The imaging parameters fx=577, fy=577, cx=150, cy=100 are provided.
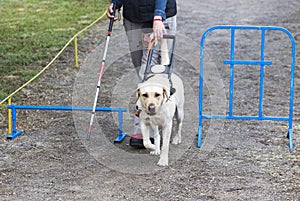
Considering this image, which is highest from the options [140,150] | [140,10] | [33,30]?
[140,10]

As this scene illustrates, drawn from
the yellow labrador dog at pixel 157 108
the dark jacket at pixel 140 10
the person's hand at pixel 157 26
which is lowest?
the yellow labrador dog at pixel 157 108

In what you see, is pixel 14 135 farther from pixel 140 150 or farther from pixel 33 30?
pixel 33 30

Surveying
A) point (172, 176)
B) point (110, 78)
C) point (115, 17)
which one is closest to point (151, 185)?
point (172, 176)

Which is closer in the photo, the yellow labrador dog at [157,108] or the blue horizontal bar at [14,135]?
the yellow labrador dog at [157,108]

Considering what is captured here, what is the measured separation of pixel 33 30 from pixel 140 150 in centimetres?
718

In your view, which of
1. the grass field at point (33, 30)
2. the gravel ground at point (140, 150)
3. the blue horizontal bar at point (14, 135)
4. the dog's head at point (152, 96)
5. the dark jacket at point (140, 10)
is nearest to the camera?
the gravel ground at point (140, 150)

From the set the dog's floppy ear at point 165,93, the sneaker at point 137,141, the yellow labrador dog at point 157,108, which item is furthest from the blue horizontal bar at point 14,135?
the dog's floppy ear at point 165,93

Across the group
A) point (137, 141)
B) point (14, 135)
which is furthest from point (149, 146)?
point (14, 135)

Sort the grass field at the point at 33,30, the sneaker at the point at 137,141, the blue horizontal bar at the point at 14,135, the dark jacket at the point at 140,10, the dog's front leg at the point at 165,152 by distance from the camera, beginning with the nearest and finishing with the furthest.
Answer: the dog's front leg at the point at 165,152 < the dark jacket at the point at 140,10 < the sneaker at the point at 137,141 < the blue horizontal bar at the point at 14,135 < the grass field at the point at 33,30

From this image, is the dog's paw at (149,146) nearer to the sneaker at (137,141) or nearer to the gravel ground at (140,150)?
the gravel ground at (140,150)

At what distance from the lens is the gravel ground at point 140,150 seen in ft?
15.7

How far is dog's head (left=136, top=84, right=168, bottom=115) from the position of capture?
502cm

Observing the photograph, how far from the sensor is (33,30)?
1225cm

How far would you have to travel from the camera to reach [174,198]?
4594 mm
